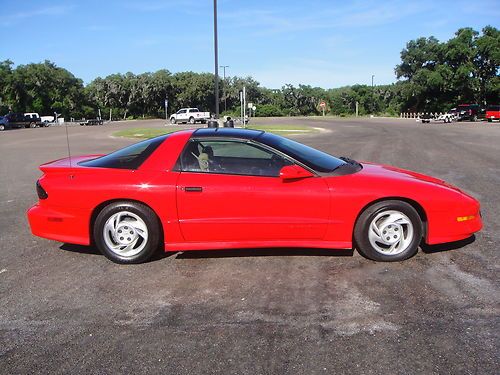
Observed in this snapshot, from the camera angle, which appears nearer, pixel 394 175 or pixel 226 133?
pixel 394 175

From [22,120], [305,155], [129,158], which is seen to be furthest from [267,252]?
[22,120]

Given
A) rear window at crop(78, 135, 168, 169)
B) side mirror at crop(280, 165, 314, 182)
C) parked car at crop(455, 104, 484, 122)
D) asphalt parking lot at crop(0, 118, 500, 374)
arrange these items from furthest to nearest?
parked car at crop(455, 104, 484, 122), rear window at crop(78, 135, 168, 169), side mirror at crop(280, 165, 314, 182), asphalt parking lot at crop(0, 118, 500, 374)

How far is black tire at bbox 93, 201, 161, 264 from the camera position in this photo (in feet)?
14.7

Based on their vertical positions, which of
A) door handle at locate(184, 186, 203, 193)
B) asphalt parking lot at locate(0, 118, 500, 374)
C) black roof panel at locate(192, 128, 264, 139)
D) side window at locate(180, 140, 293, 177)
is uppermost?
black roof panel at locate(192, 128, 264, 139)

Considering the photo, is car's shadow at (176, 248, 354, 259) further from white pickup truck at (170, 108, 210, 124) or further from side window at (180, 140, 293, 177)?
white pickup truck at (170, 108, 210, 124)

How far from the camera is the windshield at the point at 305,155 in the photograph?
4625 mm

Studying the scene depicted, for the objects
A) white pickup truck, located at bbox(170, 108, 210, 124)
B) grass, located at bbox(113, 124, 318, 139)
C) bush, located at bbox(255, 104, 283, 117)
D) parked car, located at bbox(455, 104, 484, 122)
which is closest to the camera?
grass, located at bbox(113, 124, 318, 139)

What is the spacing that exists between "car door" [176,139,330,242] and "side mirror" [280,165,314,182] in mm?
47

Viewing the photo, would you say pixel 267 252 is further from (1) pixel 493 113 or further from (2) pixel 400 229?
(1) pixel 493 113

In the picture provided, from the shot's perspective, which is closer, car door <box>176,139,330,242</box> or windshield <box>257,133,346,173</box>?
car door <box>176,139,330,242</box>

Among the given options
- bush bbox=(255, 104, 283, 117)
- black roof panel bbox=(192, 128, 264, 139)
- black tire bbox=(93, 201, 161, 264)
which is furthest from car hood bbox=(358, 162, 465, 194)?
bush bbox=(255, 104, 283, 117)

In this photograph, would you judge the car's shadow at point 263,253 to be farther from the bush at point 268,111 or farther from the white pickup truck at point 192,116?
the bush at point 268,111

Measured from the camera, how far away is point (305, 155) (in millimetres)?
4836

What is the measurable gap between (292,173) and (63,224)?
7.85 ft
